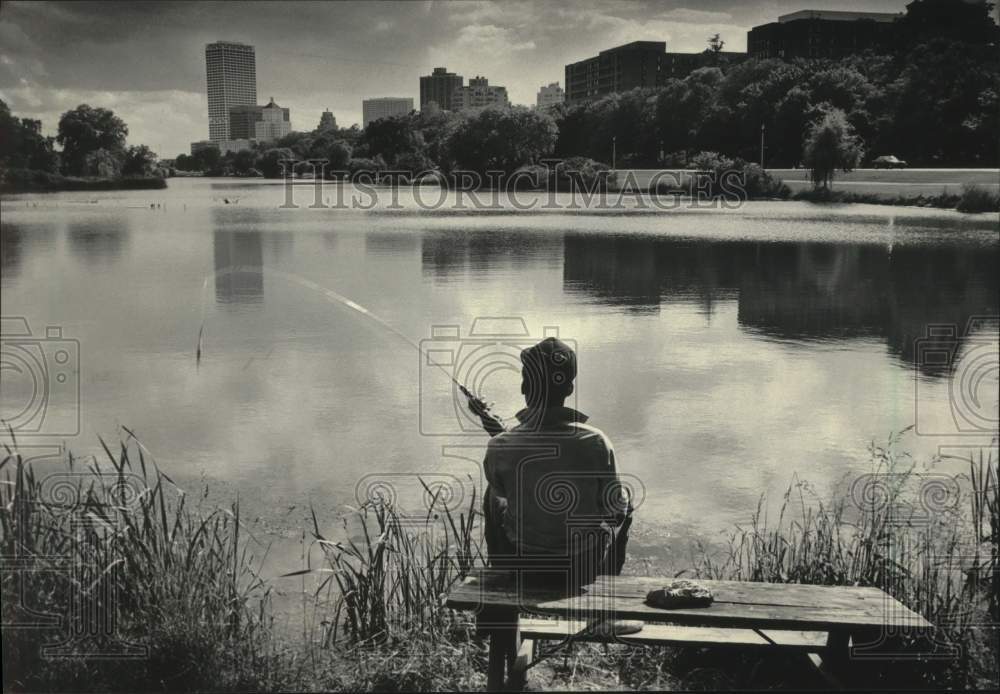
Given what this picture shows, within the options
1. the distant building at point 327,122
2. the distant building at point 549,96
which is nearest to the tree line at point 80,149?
the distant building at point 327,122

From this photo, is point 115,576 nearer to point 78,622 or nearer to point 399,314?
point 78,622

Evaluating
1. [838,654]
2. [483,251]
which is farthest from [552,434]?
[483,251]

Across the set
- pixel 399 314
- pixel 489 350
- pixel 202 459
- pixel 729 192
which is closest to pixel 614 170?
pixel 729 192

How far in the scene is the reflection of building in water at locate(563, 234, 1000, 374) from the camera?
222 inches

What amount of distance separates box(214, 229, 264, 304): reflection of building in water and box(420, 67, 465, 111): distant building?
2137mm

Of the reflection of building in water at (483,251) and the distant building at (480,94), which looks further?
the reflection of building in water at (483,251)

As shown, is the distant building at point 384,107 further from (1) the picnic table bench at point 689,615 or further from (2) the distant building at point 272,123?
(1) the picnic table bench at point 689,615

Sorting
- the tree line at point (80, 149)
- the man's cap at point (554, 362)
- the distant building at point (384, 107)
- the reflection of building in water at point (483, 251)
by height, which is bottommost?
the man's cap at point (554, 362)

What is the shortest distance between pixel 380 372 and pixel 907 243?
3.54 m

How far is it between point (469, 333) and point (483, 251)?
114cm

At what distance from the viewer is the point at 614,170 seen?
5.27m

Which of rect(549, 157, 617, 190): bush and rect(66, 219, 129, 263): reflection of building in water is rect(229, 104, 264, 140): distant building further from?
rect(549, 157, 617, 190): bush

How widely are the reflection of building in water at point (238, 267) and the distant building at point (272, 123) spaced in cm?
157

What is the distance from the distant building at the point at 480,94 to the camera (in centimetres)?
484
